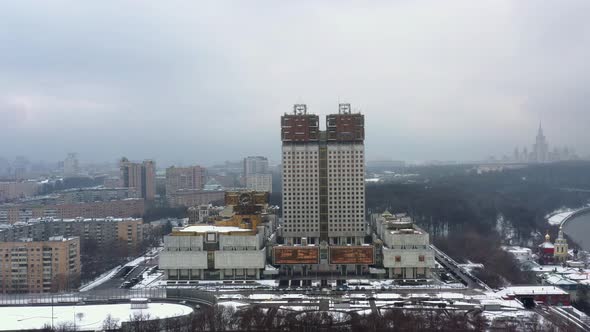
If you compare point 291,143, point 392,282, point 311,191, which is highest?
point 291,143

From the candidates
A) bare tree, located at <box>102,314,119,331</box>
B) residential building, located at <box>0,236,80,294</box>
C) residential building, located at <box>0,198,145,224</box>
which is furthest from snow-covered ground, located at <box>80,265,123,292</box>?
residential building, located at <box>0,198,145,224</box>

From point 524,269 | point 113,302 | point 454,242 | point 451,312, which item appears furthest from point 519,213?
point 113,302

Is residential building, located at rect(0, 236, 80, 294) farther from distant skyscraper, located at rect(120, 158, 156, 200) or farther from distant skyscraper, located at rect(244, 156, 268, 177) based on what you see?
distant skyscraper, located at rect(244, 156, 268, 177)

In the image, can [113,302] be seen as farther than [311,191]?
No

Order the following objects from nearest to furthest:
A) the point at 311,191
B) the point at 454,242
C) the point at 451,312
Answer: the point at 451,312 → the point at 311,191 → the point at 454,242

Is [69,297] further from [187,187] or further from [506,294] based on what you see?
[187,187]

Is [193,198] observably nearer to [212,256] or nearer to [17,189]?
[17,189]

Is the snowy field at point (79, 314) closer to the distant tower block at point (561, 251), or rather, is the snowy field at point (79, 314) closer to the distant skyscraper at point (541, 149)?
the distant tower block at point (561, 251)

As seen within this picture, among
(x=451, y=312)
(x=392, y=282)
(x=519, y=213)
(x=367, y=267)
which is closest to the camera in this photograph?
(x=451, y=312)
